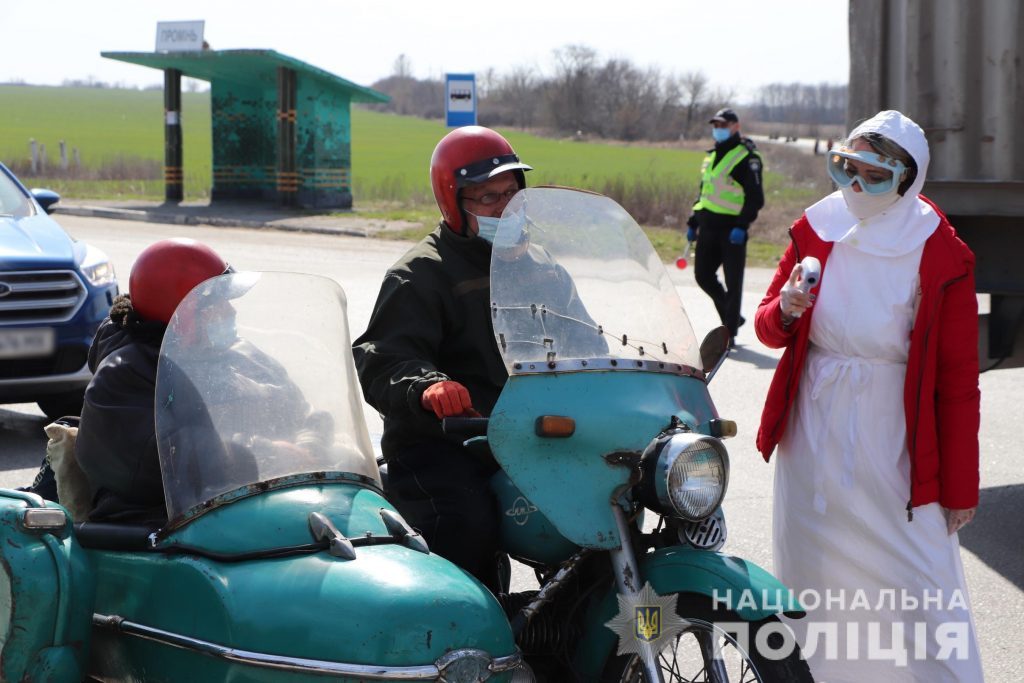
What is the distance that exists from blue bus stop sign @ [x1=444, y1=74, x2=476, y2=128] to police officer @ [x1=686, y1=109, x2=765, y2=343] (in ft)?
17.7

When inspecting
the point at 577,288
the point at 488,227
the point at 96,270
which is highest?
the point at 488,227

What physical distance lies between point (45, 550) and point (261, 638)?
69cm

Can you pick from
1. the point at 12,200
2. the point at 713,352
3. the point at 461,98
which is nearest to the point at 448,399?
the point at 713,352

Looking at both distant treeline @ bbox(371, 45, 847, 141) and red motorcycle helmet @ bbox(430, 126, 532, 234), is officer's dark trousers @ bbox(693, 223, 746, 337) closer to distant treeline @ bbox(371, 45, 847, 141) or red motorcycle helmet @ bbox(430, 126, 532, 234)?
red motorcycle helmet @ bbox(430, 126, 532, 234)

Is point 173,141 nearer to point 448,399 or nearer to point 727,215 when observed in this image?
point 727,215

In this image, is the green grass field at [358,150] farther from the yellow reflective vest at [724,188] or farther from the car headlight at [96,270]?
the car headlight at [96,270]

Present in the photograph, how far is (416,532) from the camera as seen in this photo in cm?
322

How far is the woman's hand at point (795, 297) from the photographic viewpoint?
3.84 metres

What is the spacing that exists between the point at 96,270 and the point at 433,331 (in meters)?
5.38

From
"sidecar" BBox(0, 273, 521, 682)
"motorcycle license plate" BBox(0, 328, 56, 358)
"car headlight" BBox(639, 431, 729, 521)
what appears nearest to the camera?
"sidecar" BBox(0, 273, 521, 682)

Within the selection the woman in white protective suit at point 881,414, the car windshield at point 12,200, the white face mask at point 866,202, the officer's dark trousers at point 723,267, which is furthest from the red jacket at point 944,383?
the officer's dark trousers at point 723,267

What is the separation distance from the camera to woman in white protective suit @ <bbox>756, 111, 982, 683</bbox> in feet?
12.7

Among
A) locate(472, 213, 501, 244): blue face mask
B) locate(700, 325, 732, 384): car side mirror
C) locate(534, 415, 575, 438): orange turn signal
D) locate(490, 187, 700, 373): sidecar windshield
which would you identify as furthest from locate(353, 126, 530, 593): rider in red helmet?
locate(700, 325, 732, 384): car side mirror

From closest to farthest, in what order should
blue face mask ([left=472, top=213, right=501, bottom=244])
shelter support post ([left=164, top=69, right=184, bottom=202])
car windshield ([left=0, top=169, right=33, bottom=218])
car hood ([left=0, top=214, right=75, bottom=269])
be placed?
blue face mask ([left=472, top=213, right=501, bottom=244]) → car hood ([left=0, top=214, right=75, bottom=269]) → car windshield ([left=0, top=169, right=33, bottom=218]) → shelter support post ([left=164, top=69, right=184, bottom=202])
